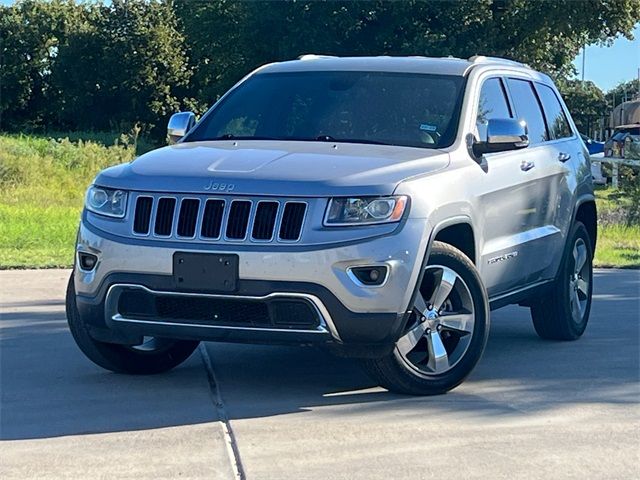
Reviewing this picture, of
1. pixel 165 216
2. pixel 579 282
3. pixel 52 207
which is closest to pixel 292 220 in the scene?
pixel 165 216

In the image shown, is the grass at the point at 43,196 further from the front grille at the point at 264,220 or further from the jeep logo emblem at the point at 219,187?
the front grille at the point at 264,220

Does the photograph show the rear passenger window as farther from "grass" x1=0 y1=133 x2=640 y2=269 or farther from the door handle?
"grass" x1=0 y1=133 x2=640 y2=269

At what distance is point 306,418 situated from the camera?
18.1 feet

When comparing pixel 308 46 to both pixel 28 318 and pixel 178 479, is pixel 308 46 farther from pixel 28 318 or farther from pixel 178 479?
pixel 178 479

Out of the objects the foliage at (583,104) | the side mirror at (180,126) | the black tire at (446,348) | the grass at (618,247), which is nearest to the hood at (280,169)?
the black tire at (446,348)

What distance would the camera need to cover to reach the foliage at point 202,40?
36.8 meters

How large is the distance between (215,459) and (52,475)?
0.68 m

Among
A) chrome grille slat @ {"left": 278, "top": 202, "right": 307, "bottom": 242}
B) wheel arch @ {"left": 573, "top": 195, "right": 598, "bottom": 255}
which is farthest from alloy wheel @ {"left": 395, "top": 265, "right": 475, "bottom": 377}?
wheel arch @ {"left": 573, "top": 195, "right": 598, "bottom": 255}

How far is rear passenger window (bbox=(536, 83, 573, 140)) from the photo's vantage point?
8.08 metres

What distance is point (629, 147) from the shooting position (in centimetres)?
1722

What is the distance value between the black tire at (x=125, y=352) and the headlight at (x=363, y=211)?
157 cm

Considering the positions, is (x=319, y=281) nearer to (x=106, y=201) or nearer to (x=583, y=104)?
(x=106, y=201)

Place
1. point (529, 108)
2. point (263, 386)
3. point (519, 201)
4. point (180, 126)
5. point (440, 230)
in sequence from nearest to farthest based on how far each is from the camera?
point (440, 230)
point (263, 386)
point (519, 201)
point (180, 126)
point (529, 108)

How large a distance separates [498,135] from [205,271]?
2003 millimetres
